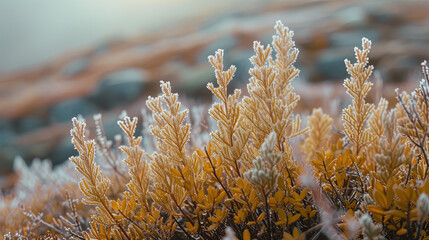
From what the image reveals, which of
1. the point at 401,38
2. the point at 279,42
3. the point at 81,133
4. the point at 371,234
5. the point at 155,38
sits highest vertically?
the point at 155,38

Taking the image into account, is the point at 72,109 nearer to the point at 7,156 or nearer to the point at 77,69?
the point at 7,156

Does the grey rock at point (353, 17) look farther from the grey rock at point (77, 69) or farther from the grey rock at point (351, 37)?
the grey rock at point (77, 69)

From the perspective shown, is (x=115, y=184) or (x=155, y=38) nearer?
(x=115, y=184)

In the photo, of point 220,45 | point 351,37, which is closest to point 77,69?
point 220,45

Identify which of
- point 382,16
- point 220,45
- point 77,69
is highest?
point 77,69

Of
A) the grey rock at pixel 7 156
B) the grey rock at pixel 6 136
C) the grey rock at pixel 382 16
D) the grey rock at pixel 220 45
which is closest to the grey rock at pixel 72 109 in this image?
the grey rock at pixel 6 136

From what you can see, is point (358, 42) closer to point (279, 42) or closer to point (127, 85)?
point (127, 85)

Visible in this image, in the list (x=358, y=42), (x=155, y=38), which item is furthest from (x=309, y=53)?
(x=155, y=38)
